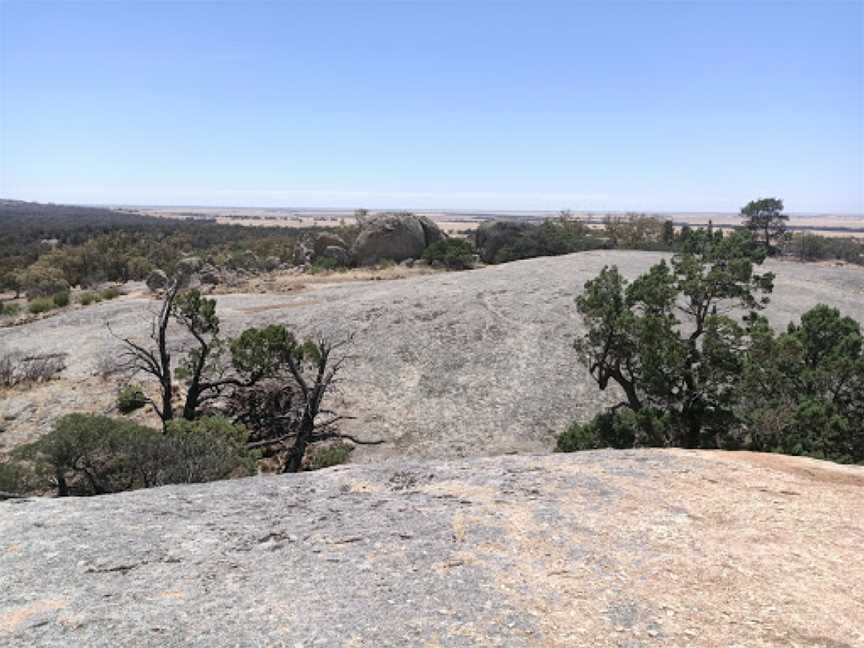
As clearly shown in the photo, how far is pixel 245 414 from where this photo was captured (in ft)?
72.1

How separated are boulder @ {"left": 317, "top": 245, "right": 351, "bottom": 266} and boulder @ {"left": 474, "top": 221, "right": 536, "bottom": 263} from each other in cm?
1320

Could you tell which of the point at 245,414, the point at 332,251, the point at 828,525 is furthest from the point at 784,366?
the point at 332,251

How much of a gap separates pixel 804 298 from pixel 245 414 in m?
29.5

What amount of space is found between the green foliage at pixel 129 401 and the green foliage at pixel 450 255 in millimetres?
32305

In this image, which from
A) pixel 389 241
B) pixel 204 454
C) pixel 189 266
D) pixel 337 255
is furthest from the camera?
pixel 337 255

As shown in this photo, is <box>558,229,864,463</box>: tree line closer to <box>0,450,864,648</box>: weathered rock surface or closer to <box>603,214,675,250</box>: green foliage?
<box>0,450,864,648</box>: weathered rock surface

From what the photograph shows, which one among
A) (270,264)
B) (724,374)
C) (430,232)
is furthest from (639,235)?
(724,374)

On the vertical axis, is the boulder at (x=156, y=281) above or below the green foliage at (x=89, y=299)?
above

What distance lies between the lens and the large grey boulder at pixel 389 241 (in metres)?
56.3

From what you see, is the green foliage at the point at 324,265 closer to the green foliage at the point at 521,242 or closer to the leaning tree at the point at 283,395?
the green foliage at the point at 521,242

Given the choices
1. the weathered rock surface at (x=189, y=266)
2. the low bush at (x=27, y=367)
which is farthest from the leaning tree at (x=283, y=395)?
the weathered rock surface at (x=189, y=266)

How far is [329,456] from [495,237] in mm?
43231

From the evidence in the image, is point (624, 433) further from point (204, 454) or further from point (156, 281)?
point (156, 281)

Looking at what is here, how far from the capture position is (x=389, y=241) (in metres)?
56.4
